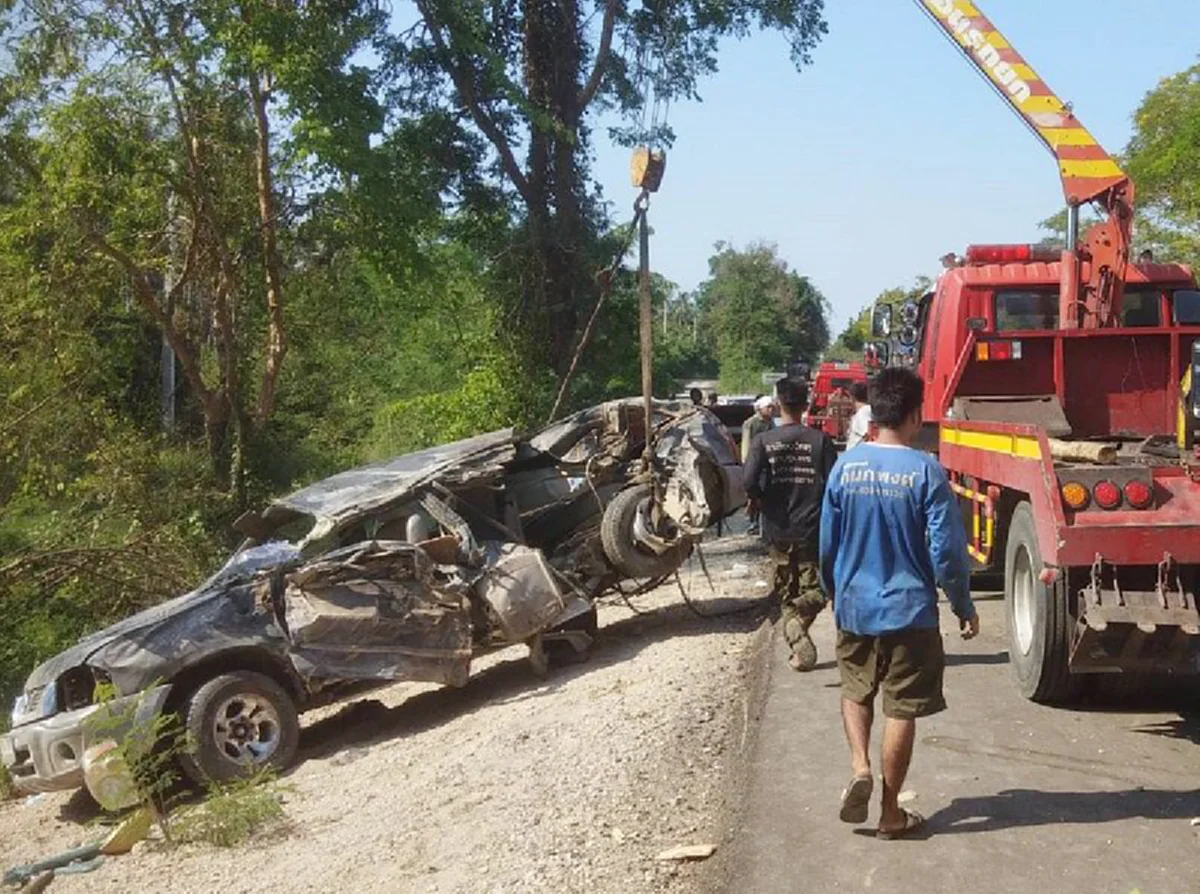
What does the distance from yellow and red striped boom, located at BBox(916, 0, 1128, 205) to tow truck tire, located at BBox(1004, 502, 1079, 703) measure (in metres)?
3.59

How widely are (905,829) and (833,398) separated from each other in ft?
53.7

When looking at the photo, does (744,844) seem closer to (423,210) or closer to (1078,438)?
(1078,438)

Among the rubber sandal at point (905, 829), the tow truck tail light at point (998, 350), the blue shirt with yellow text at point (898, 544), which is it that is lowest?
the rubber sandal at point (905, 829)

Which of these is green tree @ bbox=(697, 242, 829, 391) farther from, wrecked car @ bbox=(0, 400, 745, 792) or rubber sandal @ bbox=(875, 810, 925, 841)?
rubber sandal @ bbox=(875, 810, 925, 841)

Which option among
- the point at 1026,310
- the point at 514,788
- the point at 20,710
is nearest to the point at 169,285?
the point at 20,710

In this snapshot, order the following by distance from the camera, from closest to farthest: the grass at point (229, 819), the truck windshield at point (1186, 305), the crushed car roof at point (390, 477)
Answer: the grass at point (229, 819), the crushed car roof at point (390, 477), the truck windshield at point (1186, 305)

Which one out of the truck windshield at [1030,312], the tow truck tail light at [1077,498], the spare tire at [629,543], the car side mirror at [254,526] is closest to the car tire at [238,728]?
the car side mirror at [254,526]

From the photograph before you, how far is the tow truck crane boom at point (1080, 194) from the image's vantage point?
31.2 ft

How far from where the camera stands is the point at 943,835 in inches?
196

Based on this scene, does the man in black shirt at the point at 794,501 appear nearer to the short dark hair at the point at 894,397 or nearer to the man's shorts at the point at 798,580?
the man's shorts at the point at 798,580

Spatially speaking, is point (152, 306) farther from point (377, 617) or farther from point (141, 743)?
point (141, 743)

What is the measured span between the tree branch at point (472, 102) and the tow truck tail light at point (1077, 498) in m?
14.0

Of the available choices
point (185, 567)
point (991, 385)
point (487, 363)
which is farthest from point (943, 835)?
point (487, 363)

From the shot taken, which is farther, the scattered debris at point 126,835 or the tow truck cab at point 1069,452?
the scattered debris at point 126,835
